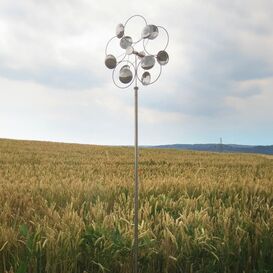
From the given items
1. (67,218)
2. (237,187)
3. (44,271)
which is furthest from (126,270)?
(237,187)

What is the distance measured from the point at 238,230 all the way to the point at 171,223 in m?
0.80

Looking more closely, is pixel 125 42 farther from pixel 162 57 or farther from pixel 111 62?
pixel 162 57

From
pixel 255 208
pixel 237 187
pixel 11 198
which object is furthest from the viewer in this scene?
pixel 237 187

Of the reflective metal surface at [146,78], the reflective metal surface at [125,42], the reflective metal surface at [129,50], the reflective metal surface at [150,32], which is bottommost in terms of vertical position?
the reflective metal surface at [146,78]

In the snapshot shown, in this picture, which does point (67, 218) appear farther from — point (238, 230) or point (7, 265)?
point (238, 230)

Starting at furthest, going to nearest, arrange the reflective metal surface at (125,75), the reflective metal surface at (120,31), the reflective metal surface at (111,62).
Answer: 1. the reflective metal surface at (120,31)
2. the reflective metal surface at (111,62)
3. the reflective metal surface at (125,75)

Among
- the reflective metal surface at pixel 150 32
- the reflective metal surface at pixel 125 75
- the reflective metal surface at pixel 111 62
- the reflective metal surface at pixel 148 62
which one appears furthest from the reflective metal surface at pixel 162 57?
the reflective metal surface at pixel 111 62

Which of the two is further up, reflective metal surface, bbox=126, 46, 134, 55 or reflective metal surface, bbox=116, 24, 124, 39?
reflective metal surface, bbox=116, 24, 124, 39

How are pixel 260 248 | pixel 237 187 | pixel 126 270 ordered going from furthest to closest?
1. pixel 237 187
2. pixel 260 248
3. pixel 126 270

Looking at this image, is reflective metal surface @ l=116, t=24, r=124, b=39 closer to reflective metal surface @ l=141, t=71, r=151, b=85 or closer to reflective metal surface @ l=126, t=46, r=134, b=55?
reflective metal surface @ l=126, t=46, r=134, b=55

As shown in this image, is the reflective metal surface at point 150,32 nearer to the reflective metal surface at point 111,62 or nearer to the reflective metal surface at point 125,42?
the reflective metal surface at point 125,42

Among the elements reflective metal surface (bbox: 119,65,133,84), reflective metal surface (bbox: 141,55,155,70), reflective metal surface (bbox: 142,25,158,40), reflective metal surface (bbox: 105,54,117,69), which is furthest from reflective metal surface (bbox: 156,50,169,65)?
reflective metal surface (bbox: 105,54,117,69)

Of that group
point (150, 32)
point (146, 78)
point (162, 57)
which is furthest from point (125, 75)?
point (150, 32)

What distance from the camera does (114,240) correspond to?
4.39m
